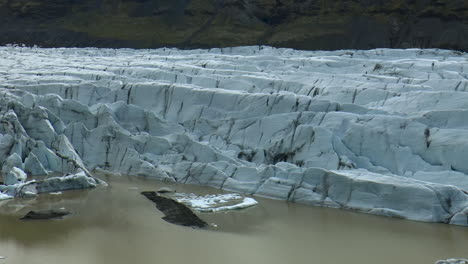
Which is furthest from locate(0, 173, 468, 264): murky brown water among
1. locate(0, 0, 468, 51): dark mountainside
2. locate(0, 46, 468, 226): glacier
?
locate(0, 0, 468, 51): dark mountainside

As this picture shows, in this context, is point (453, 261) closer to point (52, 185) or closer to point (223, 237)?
point (223, 237)

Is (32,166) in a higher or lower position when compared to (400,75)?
lower

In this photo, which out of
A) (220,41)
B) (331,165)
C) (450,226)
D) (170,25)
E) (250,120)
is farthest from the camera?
(170,25)

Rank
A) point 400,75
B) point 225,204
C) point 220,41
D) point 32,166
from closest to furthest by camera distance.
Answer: point 225,204 → point 32,166 → point 400,75 → point 220,41

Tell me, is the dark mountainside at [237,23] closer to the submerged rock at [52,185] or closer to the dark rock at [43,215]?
the submerged rock at [52,185]

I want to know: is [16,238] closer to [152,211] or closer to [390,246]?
[152,211]

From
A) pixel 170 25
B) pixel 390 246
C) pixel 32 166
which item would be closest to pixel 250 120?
pixel 32 166

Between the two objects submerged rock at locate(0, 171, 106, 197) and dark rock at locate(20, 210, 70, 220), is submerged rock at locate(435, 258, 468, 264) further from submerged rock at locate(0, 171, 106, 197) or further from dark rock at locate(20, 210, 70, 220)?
submerged rock at locate(0, 171, 106, 197)

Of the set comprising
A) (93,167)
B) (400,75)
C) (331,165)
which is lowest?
(93,167)
